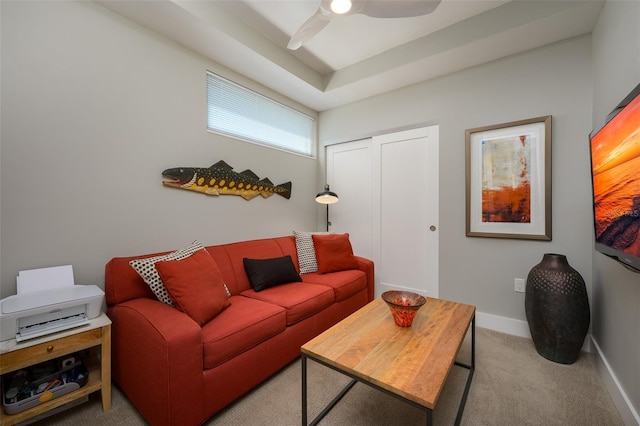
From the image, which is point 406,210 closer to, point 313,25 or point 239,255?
point 239,255

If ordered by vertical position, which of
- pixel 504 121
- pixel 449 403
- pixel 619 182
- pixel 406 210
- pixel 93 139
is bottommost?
pixel 449 403

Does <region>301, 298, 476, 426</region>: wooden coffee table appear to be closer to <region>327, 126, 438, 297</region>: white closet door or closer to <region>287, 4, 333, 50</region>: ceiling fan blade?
<region>327, 126, 438, 297</region>: white closet door

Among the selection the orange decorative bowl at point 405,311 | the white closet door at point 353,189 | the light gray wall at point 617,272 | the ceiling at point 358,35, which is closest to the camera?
the light gray wall at point 617,272

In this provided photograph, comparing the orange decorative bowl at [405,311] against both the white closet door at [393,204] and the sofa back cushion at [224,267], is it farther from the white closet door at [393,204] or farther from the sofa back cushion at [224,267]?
the white closet door at [393,204]

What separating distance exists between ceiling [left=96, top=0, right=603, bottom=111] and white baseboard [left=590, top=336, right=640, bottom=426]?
8.17 ft

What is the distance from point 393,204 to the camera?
3260 mm

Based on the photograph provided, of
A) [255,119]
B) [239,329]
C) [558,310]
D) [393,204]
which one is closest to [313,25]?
[255,119]

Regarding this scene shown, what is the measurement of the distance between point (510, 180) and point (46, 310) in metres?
3.47

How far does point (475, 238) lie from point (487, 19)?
6.41 feet

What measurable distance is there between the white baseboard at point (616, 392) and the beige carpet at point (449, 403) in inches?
1.5

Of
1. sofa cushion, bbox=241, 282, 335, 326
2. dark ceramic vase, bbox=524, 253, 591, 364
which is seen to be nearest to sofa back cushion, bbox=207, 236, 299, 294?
sofa cushion, bbox=241, 282, 335, 326

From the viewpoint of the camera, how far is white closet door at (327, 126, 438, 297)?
2982 millimetres

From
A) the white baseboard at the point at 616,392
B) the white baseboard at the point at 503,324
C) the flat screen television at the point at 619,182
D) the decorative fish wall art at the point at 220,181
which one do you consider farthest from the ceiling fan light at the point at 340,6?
the white baseboard at the point at 503,324

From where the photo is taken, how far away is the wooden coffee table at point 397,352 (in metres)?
1.05
